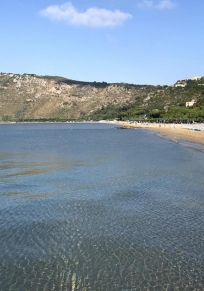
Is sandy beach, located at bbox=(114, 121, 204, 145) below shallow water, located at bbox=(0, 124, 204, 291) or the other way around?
below

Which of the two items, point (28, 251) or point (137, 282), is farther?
point (28, 251)

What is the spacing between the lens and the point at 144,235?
1616cm

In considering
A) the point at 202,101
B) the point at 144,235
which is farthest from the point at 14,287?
the point at 202,101

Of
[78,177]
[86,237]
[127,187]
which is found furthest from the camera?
[78,177]

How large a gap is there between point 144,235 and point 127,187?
10.1 metres

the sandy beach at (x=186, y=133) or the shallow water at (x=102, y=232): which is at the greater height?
the shallow water at (x=102, y=232)

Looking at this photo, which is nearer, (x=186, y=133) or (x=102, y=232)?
(x=102, y=232)

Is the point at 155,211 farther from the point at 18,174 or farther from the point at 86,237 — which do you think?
the point at 18,174

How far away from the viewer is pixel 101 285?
462 inches

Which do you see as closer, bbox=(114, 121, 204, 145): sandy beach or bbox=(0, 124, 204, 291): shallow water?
bbox=(0, 124, 204, 291): shallow water

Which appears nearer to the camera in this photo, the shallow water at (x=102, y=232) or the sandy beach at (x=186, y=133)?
the shallow water at (x=102, y=232)

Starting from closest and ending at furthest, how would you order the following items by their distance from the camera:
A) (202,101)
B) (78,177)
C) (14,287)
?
1. (14,287)
2. (78,177)
3. (202,101)

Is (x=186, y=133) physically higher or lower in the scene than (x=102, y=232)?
lower

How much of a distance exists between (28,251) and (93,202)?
7.84 meters
